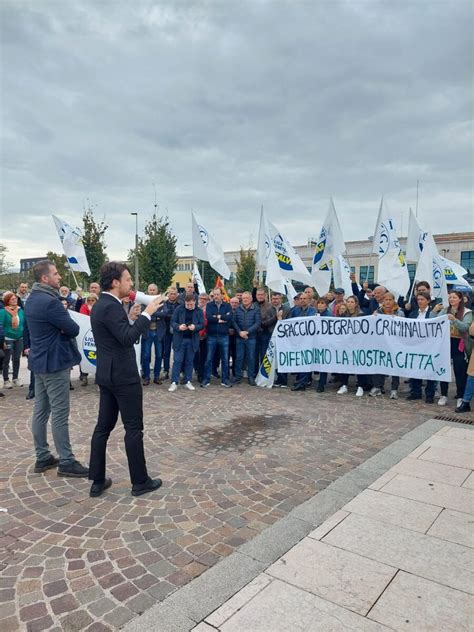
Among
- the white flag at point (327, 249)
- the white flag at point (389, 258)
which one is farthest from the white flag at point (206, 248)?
the white flag at point (389, 258)

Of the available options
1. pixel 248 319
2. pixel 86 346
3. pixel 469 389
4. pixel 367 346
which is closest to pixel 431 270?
pixel 367 346

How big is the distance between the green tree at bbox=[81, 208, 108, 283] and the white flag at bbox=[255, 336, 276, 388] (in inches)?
794

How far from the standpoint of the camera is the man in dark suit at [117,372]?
3.88m

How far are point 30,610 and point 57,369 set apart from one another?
2321 millimetres

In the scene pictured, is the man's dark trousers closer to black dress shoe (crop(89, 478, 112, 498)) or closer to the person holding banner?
black dress shoe (crop(89, 478, 112, 498))

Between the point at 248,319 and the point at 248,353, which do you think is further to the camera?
the point at 248,353

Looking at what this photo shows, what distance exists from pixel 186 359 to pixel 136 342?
5.20 meters

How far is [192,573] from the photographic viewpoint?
2.93 m

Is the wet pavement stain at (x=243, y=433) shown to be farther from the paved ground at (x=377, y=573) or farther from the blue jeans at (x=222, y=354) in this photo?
the blue jeans at (x=222, y=354)

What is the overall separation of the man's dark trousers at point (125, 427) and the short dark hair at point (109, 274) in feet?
3.05

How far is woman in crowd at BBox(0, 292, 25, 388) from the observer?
8.86 metres

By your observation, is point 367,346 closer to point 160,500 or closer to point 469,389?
point 469,389

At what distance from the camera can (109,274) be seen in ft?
13.1

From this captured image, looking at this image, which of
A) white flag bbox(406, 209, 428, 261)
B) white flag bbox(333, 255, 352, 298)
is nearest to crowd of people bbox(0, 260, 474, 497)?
white flag bbox(333, 255, 352, 298)
